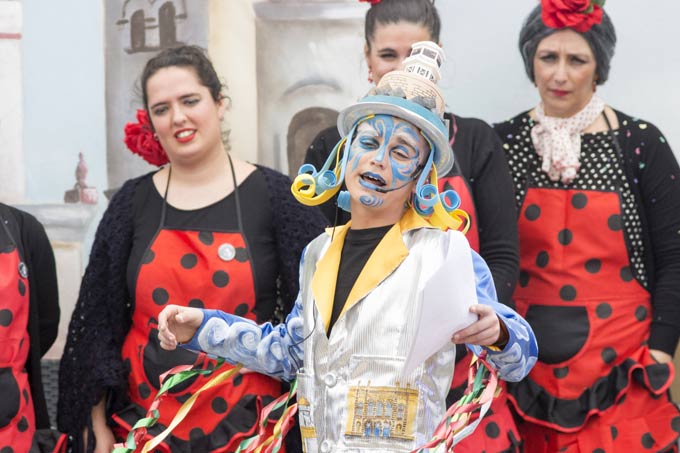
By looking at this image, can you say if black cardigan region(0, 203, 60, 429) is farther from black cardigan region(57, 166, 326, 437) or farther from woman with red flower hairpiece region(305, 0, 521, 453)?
woman with red flower hairpiece region(305, 0, 521, 453)

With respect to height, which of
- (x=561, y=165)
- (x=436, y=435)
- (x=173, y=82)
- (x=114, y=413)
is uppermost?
(x=173, y=82)

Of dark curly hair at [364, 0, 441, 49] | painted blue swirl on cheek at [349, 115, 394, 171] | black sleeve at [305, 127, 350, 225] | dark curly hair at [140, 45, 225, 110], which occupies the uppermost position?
dark curly hair at [364, 0, 441, 49]

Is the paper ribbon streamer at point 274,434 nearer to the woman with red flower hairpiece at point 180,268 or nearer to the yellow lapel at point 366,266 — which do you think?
the yellow lapel at point 366,266

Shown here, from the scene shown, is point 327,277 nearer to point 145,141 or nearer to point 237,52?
point 145,141

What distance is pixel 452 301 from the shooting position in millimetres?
2406

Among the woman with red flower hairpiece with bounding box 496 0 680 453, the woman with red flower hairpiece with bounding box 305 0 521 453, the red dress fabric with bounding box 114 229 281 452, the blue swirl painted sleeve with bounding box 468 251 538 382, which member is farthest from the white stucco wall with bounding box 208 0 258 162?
the blue swirl painted sleeve with bounding box 468 251 538 382

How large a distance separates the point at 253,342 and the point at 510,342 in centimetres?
65

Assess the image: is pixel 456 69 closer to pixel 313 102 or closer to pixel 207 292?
pixel 313 102

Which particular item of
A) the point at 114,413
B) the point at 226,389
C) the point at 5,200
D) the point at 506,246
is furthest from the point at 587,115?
the point at 5,200

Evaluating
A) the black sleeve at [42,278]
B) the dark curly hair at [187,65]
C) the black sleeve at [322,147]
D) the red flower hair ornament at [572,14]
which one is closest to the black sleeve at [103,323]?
the black sleeve at [42,278]

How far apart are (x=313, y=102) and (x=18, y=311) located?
1.43 m

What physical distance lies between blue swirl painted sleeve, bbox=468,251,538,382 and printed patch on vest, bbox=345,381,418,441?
21 cm

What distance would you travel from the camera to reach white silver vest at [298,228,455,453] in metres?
2.58

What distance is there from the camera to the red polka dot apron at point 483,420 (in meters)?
3.32
